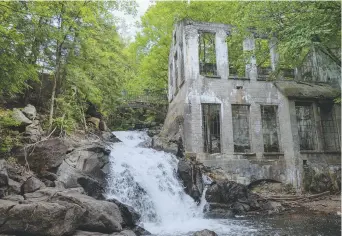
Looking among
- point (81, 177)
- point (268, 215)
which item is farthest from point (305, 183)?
point (81, 177)

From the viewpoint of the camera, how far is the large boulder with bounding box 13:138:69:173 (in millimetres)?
9492

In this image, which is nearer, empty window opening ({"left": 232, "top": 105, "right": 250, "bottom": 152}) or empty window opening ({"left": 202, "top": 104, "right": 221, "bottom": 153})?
empty window opening ({"left": 202, "top": 104, "right": 221, "bottom": 153})

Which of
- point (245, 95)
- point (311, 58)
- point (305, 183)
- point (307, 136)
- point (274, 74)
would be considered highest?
point (311, 58)

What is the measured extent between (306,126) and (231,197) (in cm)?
739

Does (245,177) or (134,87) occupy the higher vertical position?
(134,87)

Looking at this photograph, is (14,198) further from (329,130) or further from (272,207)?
(329,130)

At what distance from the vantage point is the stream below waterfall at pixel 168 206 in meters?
8.86

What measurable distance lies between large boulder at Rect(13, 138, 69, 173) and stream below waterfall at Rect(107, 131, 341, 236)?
2.30 metres

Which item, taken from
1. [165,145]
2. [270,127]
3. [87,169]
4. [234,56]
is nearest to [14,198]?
[87,169]

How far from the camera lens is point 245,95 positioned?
52.4 feet

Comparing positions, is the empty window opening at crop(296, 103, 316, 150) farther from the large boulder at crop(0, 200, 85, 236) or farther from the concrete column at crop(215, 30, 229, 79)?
the large boulder at crop(0, 200, 85, 236)

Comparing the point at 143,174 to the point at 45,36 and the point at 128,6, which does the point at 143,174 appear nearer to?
the point at 45,36

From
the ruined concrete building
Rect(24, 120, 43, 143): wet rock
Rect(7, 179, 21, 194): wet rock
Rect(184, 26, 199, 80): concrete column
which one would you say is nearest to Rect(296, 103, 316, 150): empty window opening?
the ruined concrete building

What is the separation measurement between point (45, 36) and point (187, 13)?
1265cm
